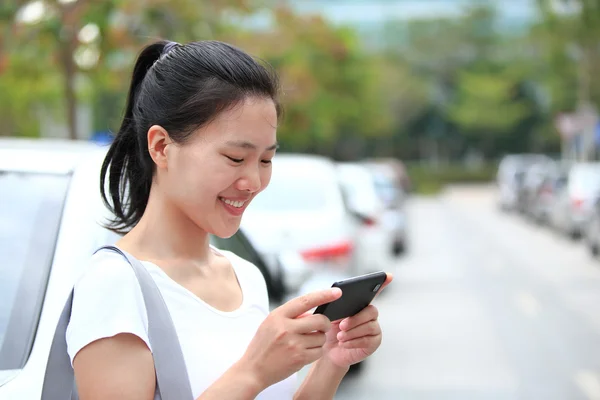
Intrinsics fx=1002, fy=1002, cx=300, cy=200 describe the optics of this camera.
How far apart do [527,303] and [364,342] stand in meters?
10.7

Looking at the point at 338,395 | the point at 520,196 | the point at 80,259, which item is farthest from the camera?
the point at 520,196

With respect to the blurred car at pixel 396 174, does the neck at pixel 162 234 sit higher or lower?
higher

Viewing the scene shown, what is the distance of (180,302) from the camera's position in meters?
1.95

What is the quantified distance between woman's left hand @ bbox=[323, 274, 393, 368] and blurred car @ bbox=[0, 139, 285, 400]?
0.72 metres

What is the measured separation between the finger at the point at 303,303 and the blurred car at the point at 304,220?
6.58 meters

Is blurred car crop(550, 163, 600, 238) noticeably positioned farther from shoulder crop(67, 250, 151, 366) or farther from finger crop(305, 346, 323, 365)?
shoulder crop(67, 250, 151, 366)

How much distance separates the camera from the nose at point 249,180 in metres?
1.98

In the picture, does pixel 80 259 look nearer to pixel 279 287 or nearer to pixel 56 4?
pixel 279 287

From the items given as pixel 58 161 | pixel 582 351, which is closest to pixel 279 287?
pixel 58 161

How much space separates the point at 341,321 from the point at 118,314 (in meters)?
→ 0.54

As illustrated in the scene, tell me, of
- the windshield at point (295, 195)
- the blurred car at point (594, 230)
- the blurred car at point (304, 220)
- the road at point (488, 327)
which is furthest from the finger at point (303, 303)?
the blurred car at point (594, 230)

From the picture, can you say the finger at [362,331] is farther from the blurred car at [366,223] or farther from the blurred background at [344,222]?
the blurred car at [366,223]

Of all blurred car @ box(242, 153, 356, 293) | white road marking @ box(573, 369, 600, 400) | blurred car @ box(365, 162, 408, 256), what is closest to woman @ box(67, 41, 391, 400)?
white road marking @ box(573, 369, 600, 400)

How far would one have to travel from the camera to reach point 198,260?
82.7 inches
